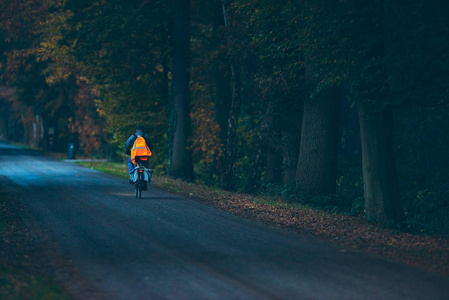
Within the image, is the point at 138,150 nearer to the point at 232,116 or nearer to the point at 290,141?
the point at 290,141

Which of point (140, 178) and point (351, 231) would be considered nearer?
point (351, 231)

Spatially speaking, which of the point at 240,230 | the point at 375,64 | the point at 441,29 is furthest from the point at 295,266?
the point at 441,29

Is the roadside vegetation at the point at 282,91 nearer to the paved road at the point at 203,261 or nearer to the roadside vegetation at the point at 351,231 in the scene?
the roadside vegetation at the point at 351,231

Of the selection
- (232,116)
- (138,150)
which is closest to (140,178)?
(138,150)

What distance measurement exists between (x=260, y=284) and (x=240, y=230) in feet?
13.9

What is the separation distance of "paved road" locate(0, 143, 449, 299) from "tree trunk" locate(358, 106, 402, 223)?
394cm

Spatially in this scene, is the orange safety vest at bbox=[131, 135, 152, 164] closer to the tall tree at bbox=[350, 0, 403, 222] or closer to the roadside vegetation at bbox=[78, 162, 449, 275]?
the roadside vegetation at bbox=[78, 162, 449, 275]

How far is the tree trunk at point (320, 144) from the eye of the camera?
740 inches

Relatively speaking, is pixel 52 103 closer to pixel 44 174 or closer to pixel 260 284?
pixel 44 174

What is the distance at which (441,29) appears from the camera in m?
14.1

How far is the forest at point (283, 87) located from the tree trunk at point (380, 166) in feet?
0.10

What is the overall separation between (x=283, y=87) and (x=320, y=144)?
2.40 metres

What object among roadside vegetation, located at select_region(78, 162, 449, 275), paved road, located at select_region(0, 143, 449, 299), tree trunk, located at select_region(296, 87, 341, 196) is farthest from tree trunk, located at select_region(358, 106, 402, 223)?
paved road, located at select_region(0, 143, 449, 299)

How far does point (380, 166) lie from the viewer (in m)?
14.8
